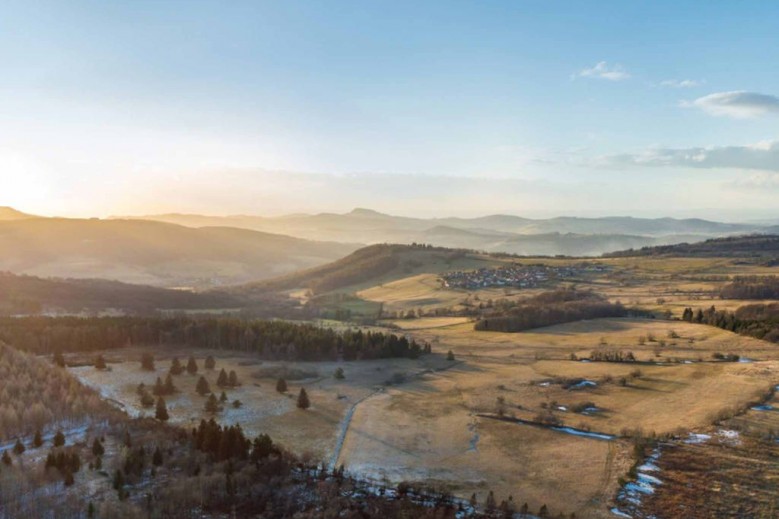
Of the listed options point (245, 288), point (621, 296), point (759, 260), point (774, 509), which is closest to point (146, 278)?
point (245, 288)

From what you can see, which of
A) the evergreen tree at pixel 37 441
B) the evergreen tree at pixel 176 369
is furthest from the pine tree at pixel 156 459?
the evergreen tree at pixel 176 369

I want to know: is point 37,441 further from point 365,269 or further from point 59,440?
point 365,269

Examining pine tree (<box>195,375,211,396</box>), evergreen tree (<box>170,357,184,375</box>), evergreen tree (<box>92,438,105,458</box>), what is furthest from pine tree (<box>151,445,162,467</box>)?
evergreen tree (<box>170,357,184,375</box>)

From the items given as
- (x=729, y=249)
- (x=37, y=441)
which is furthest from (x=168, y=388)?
(x=729, y=249)

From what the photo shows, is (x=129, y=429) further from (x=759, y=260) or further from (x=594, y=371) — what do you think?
(x=759, y=260)

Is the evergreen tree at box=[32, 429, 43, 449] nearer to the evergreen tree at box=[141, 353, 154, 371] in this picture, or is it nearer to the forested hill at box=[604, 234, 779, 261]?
the evergreen tree at box=[141, 353, 154, 371]
